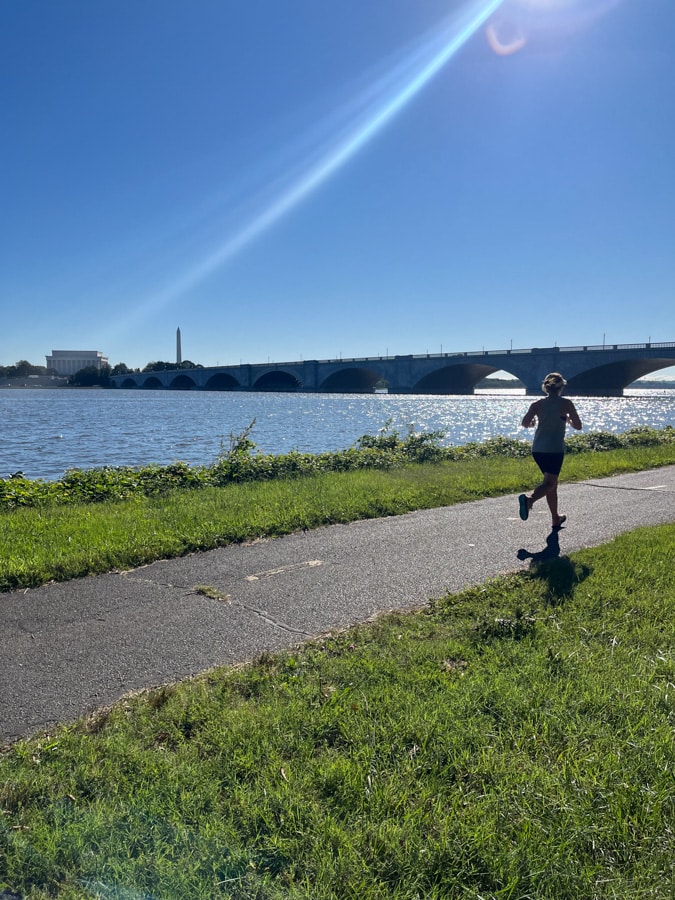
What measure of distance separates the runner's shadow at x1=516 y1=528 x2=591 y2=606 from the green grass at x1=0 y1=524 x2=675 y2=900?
108cm

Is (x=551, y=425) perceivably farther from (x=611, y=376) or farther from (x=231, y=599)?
(x=611, y=376)

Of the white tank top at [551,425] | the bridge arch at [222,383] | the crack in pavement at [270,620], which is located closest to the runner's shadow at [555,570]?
the white tank top at [551,425]

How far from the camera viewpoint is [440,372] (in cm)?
9194

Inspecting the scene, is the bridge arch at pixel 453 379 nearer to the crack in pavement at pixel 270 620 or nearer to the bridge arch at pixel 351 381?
the bridge arch at pixel 351 381

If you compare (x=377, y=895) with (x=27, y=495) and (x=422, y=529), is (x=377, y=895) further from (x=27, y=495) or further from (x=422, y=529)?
(x=27, y=495)

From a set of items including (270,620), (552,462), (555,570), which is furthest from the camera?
(552,462)

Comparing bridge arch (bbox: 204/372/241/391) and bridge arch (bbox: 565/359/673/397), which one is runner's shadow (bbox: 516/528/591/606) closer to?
bridge arch (bbox: 565/359/673/397)

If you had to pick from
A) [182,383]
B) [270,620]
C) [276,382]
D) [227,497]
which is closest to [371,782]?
[270,620]

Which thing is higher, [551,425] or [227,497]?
[551,425]

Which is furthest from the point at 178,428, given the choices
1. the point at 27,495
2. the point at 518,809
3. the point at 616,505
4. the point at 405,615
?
the point at 518,809

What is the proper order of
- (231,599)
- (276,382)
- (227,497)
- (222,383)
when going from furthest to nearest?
(222,383) < (276,382) < (227,497) < (231,599)

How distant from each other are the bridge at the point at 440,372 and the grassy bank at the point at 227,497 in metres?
57.5

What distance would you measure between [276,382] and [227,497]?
4491 inches

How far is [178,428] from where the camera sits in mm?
34500
